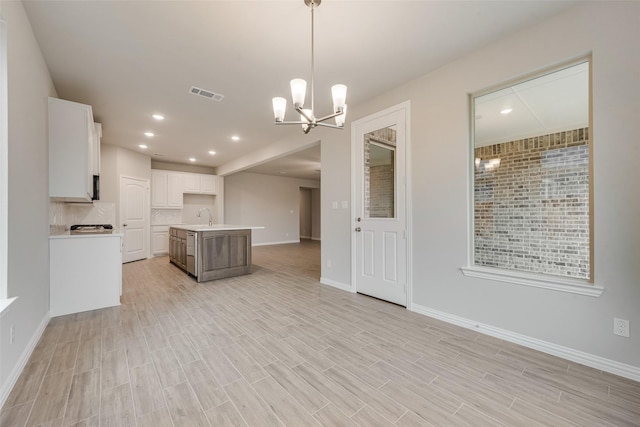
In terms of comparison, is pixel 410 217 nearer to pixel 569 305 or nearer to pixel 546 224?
pixel 546 224

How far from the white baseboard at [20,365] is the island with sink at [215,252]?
6.33 feet

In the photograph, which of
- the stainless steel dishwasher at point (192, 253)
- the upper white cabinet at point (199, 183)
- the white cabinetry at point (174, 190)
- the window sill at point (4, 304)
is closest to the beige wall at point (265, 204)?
the upper white cabinet at point (199, 183)

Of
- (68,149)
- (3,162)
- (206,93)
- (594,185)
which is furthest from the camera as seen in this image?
(206,93)

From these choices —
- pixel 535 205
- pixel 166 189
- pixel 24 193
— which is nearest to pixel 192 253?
A: pixel 24 193

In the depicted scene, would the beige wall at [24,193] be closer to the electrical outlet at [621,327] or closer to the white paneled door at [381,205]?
the white paneled door at [381,205]

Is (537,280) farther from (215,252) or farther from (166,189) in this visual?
(166,189)

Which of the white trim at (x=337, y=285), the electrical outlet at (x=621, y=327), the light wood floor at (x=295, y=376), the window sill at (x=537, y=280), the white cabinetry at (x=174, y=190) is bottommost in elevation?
the light wood floor at (x=295, y=376)

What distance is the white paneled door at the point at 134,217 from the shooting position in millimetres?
5949

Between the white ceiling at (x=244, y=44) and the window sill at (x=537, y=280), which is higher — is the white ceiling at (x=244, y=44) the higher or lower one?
the higher one

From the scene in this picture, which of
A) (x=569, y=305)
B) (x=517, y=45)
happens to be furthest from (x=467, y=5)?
(x=569, y=305)

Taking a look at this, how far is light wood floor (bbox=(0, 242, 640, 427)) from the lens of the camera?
4.81 ft

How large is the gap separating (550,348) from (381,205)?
6.83ft

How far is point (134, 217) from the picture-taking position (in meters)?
6.20

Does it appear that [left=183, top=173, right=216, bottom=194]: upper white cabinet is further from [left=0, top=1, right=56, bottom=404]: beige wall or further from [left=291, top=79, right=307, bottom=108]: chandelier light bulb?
[left=291, top=79, right=307, bottom=108]: chandelier light bulb
